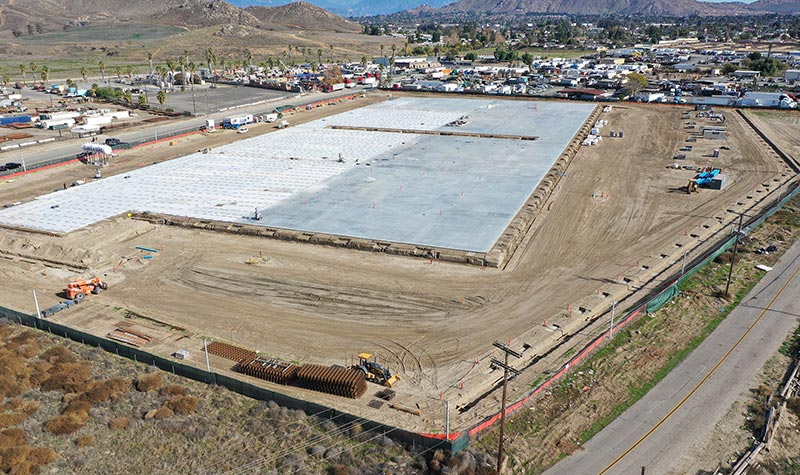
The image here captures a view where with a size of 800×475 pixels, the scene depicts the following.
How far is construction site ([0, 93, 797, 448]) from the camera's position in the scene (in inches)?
992

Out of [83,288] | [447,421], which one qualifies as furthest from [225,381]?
[83,288]

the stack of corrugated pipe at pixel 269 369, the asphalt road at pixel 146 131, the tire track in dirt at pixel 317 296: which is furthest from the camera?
the asphalt road at pixel 146 131

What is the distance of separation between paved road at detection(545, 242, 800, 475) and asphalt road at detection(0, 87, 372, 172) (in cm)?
6033

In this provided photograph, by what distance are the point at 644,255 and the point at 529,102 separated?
224ft

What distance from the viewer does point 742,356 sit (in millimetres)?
24953

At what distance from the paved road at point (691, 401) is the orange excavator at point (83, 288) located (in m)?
25.5

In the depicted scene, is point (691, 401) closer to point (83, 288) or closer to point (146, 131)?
point (83, 288)

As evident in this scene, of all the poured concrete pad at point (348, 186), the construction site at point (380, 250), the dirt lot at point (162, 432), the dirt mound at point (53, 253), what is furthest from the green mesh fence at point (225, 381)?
the poured concrete pad at point (348, 186)

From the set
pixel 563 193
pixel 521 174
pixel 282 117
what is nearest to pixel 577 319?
pixel 563 193

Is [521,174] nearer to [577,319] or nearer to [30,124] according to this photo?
[577,319]

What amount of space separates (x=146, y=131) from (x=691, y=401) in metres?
72.7

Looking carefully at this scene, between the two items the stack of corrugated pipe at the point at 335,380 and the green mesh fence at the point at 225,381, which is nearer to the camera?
the green mesh fence at the point at 225,381

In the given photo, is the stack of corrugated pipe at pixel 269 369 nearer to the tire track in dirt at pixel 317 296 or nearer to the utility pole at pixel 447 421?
the tire track in dirt at pixel 317 296

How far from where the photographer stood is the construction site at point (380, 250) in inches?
992
